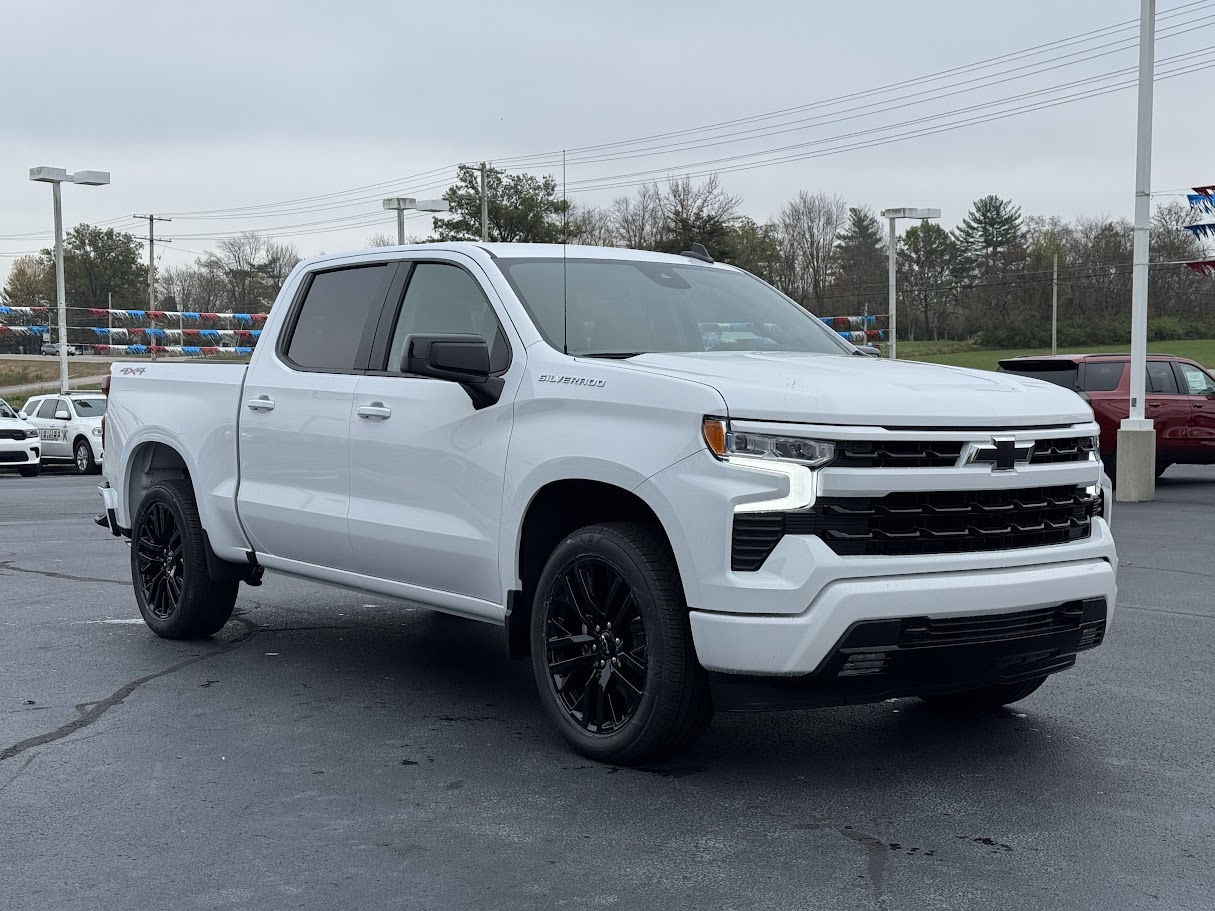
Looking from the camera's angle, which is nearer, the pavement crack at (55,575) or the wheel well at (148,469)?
the wheel well at (148,469)

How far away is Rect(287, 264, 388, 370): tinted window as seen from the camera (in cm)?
648

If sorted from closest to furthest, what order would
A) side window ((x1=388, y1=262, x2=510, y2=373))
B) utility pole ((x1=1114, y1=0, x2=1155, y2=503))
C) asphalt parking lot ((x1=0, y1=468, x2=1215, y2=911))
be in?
asphalt parking lot ((x1=0, y1=468, x2=1215, y2=911)) → side window ((x1=388, y1=262, x2=510, y2=373)) → utility pole ((x1=1114, y1=0, x2=1155, y2=503))

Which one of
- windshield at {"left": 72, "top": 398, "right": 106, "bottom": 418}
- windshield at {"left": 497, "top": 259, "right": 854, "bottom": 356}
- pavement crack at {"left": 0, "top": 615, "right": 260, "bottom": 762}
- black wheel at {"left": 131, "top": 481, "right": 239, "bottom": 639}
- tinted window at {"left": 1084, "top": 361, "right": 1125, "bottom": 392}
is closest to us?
pavement crack at {"left": 0, "top": 615, "right": 260, "bottom": 762}

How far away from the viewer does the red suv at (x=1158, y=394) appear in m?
19.3

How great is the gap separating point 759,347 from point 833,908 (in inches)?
111

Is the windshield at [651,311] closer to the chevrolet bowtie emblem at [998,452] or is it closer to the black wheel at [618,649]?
the black wheel at [618,649]

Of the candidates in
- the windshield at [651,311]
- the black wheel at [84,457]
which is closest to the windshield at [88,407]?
the black wheel at [84,457]

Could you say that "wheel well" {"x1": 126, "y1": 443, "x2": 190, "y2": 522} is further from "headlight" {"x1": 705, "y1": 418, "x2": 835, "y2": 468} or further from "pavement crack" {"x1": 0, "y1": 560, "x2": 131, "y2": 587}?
"headlight" {"x1": 705, "y1": 418, "x2": 835, "y2": 468}

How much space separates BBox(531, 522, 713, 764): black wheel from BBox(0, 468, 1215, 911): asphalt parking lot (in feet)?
0.56

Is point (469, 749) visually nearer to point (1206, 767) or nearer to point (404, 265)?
point (404, 265)

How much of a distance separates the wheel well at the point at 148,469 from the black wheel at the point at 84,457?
70.6 ft

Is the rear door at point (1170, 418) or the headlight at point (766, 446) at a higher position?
the headlight at point (766, 446)

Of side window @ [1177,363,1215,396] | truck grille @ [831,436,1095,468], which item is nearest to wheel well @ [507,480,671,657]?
truck grille @ [831,436,1095,468]

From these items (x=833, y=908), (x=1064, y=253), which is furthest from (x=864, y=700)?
(x=1064, y=253)
